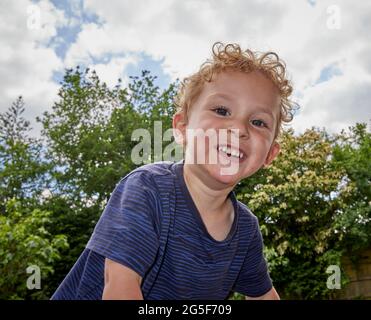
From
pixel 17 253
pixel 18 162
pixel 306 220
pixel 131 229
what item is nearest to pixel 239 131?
pixel 131 229

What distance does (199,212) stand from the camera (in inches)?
28.6

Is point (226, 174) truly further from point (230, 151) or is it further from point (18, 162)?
point (18, 162)

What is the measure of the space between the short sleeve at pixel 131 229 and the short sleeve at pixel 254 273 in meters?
0.24

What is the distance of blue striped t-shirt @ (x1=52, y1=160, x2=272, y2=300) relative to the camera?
0.61 metres

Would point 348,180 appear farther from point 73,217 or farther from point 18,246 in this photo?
point 18,246

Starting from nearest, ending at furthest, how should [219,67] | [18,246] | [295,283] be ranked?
1. [219,67]
2. [18,246]
3. [295,283]

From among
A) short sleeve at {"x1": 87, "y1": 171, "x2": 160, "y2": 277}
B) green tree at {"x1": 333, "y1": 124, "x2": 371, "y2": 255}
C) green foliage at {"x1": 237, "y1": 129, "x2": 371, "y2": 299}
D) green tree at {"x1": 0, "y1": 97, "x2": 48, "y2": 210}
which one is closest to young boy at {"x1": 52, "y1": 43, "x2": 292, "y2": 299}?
short sleeve at {"x1": 87, "y1": 171, "x2": 160, "y2": 277}

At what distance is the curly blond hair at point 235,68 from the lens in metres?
0.80

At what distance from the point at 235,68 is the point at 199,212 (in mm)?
262

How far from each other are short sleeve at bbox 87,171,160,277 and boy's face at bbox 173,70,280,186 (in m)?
0.14

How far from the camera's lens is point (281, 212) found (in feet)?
15.8

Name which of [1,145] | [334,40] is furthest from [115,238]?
[1,145]

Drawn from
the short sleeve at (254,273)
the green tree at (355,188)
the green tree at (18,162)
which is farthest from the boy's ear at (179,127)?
the green tree at (355,188)
